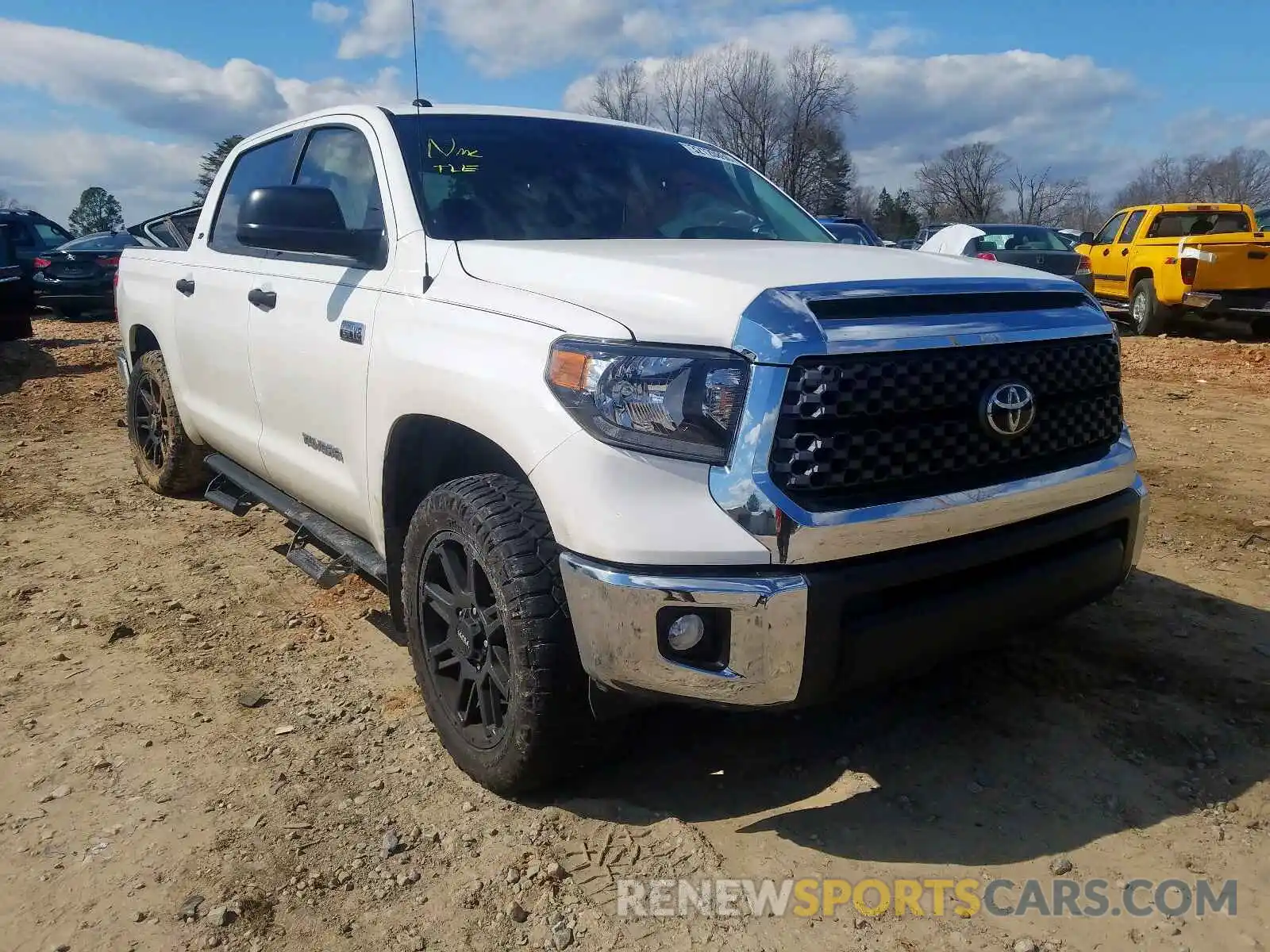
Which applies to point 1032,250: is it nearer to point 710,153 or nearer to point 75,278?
point 710,153

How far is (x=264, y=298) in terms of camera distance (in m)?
3.74

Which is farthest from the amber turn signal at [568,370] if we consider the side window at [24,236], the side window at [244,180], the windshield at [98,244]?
the side window at [24,236]

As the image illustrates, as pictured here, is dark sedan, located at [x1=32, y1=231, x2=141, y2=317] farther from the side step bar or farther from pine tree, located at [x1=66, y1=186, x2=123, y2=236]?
pine tree, located at [x1=66, y1=186, x2=123, y2=236]

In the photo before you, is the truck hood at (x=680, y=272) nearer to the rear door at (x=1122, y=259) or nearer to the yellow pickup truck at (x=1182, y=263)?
the yellow pickup truck at (x=1182, y=263)

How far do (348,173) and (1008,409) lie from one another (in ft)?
8.02

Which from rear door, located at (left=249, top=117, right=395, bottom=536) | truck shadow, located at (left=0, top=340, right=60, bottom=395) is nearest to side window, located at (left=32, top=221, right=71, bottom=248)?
truck shadow, located at (left=0, top=340, right=60, bottom=395)

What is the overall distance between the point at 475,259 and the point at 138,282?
3.33 meters

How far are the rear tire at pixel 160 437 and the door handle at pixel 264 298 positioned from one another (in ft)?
4.79

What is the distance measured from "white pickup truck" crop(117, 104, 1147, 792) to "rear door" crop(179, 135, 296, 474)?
0.64 metres

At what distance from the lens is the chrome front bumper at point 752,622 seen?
2.13 meters

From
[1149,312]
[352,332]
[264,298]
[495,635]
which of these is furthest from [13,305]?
[1149,312]

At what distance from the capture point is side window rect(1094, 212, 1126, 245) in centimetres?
1398

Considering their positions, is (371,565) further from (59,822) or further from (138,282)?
(138,282)

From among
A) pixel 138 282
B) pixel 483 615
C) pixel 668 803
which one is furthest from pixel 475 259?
pixel 138 282
